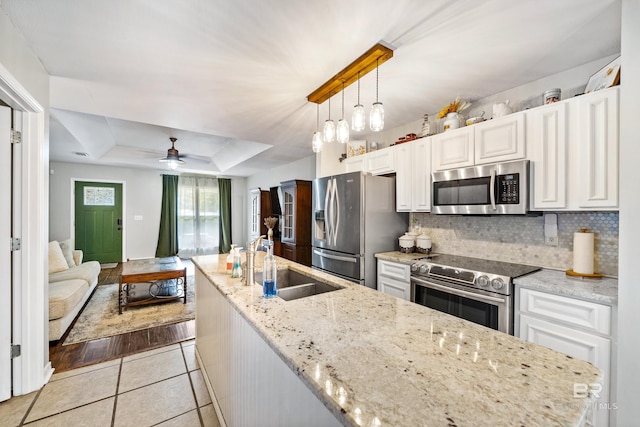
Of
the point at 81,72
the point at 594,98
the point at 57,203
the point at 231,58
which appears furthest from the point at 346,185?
the point at 57,203

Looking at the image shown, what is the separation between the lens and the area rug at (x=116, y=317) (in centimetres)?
279

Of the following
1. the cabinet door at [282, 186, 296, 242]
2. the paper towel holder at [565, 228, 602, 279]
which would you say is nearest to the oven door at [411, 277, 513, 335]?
the paper towel holder at [565, 228, 602, 279]

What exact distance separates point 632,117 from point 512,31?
2.50ft

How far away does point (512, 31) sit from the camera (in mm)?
1570

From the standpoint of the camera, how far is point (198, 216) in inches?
287

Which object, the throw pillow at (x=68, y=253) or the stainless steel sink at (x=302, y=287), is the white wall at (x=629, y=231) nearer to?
the stainless steel sink at (x=302, y=287)

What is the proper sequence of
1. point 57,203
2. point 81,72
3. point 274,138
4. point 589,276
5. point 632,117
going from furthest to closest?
point 57,203
point 274,138
point 81,72
point 589,276
point 632,117

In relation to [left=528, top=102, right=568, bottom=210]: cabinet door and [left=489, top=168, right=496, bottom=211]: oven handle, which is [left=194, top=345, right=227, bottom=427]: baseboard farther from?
[left=528, top=102, right=568, bottom=210]: cabinet door

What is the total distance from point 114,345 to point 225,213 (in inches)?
206

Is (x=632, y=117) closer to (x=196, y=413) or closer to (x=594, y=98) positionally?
(x=594, y=98)

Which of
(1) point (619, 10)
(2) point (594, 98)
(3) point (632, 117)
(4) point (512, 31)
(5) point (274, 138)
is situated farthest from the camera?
(5) point (274, 138)

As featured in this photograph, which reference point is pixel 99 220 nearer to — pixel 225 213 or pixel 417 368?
pixel 225 213

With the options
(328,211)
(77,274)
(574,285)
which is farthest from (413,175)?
(77,274)

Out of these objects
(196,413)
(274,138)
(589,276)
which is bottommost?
(196,413)
